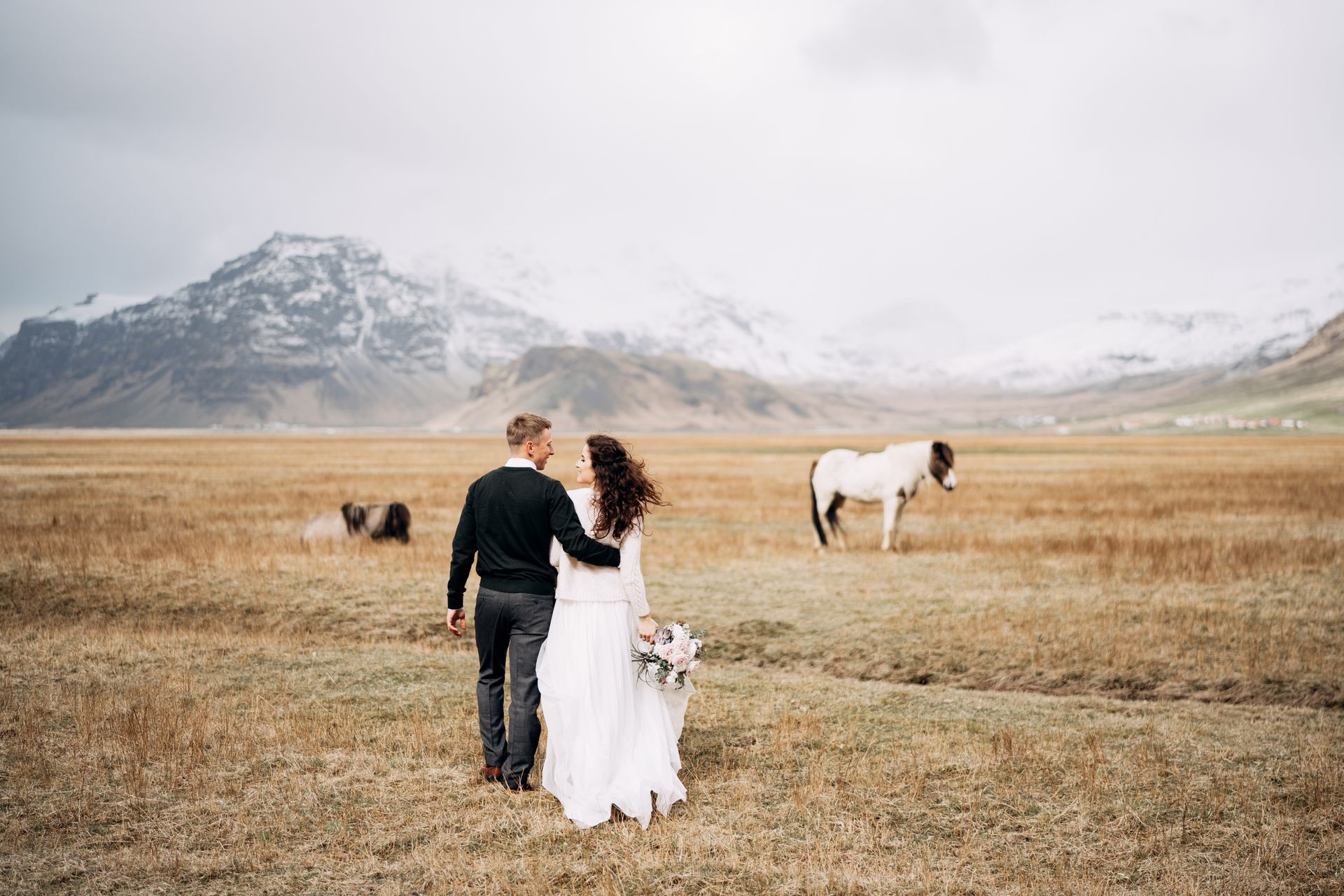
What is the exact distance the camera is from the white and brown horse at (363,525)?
21.3m

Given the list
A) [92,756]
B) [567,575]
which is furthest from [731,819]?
[92,756]

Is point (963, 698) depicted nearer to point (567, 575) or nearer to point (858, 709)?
point (858, 709)

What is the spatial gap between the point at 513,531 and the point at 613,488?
2.73 ft

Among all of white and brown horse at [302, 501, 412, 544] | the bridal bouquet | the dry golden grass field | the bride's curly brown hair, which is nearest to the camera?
the dry golden grass field

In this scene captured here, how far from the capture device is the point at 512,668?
6676 millimetres

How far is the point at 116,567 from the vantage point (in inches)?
679

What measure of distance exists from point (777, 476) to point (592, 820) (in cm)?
4424

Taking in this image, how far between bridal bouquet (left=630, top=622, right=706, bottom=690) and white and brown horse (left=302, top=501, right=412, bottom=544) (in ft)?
52.9

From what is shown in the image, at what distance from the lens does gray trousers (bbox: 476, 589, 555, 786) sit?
6.55 metres

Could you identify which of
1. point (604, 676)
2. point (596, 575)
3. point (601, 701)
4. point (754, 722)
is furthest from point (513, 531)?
point (754, 722)

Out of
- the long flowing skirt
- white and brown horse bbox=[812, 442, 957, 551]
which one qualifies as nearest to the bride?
the long flowing skirt

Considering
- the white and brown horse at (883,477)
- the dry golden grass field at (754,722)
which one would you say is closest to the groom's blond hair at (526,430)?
the dry golden grass field at (754,722)

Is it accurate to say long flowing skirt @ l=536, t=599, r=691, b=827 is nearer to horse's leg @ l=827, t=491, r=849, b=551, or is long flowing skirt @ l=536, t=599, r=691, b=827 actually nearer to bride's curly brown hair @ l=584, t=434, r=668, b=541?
bride's curly brown hair @ l=584, t=434, r=668, b=541

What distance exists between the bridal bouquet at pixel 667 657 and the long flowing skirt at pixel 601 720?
8cm
